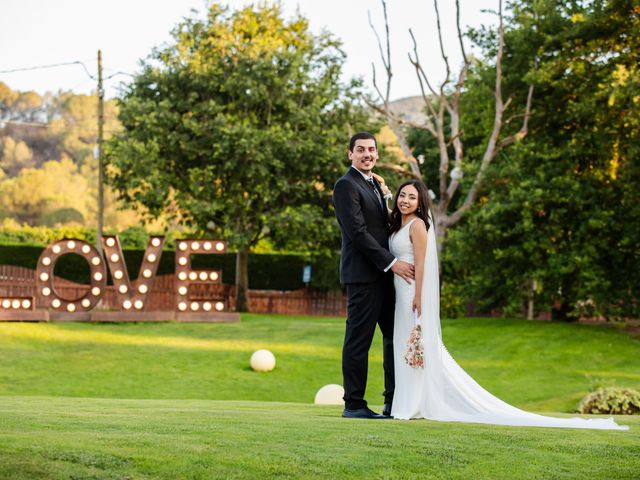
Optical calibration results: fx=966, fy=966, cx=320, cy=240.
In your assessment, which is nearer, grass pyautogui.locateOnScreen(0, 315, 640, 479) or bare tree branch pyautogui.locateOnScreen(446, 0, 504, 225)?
grass pyautogui.locateOnScreen(0, 315, 640, 479)

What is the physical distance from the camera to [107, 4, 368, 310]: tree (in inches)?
1369

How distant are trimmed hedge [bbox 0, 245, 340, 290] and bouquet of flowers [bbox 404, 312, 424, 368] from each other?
2999cm

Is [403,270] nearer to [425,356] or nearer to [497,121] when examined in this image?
[425,356]

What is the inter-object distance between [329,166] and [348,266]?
27788 mm

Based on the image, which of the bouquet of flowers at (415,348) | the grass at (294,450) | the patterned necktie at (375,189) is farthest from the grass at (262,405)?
the patterned necktie at (375,189)

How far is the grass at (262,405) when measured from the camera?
5703mm

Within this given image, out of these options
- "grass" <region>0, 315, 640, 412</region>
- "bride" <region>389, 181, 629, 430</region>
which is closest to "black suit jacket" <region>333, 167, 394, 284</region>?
"bride" <region>389, 181, 629, 430</region>

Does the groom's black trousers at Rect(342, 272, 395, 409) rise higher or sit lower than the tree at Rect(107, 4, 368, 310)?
lower

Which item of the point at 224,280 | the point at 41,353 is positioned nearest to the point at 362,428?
the point at 41,353

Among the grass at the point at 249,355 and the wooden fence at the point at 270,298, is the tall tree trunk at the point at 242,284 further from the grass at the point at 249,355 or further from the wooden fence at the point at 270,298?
the grass at the point at 249,355

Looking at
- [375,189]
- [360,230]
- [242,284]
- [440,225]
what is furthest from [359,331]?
[242,284]

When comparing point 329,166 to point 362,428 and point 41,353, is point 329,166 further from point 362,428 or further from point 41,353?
point 362,428

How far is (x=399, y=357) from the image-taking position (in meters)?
8.78

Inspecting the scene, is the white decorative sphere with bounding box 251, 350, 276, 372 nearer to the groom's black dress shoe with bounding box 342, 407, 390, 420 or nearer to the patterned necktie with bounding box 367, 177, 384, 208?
the groom's black dress shoe with bounding box 342, 407, 390, 420
